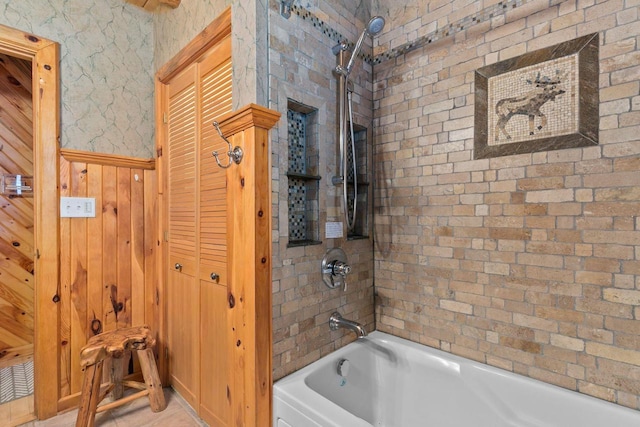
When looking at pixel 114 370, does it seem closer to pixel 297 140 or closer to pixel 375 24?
pixel 297 140

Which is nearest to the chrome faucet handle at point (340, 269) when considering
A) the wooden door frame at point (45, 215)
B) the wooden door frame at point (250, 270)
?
the wooden door frame at point (250, 270)

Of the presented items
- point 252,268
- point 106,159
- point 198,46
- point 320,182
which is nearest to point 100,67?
point 106,159

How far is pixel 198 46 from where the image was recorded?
1.74 metres

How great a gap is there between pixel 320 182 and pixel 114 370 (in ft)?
6.26

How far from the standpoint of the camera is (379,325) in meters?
1.94

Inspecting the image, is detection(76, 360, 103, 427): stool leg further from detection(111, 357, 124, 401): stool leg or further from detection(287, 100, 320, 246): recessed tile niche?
detection(287, 100, 320, 246): recessed tile niche

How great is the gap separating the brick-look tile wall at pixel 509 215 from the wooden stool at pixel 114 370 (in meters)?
1.49

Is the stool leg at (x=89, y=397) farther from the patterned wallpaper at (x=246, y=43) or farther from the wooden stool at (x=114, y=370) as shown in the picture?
the patterned wallpaper at (x=246, y=43)

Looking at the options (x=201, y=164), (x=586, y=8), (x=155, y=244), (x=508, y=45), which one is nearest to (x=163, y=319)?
(x=155, y=244)

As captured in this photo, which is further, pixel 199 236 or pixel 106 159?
pixel 106 159

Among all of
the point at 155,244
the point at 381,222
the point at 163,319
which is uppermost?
the point at 381,222

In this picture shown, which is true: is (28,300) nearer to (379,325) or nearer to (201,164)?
(201,164)

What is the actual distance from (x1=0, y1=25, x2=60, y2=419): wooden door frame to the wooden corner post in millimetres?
1309

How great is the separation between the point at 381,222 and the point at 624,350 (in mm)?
1186
